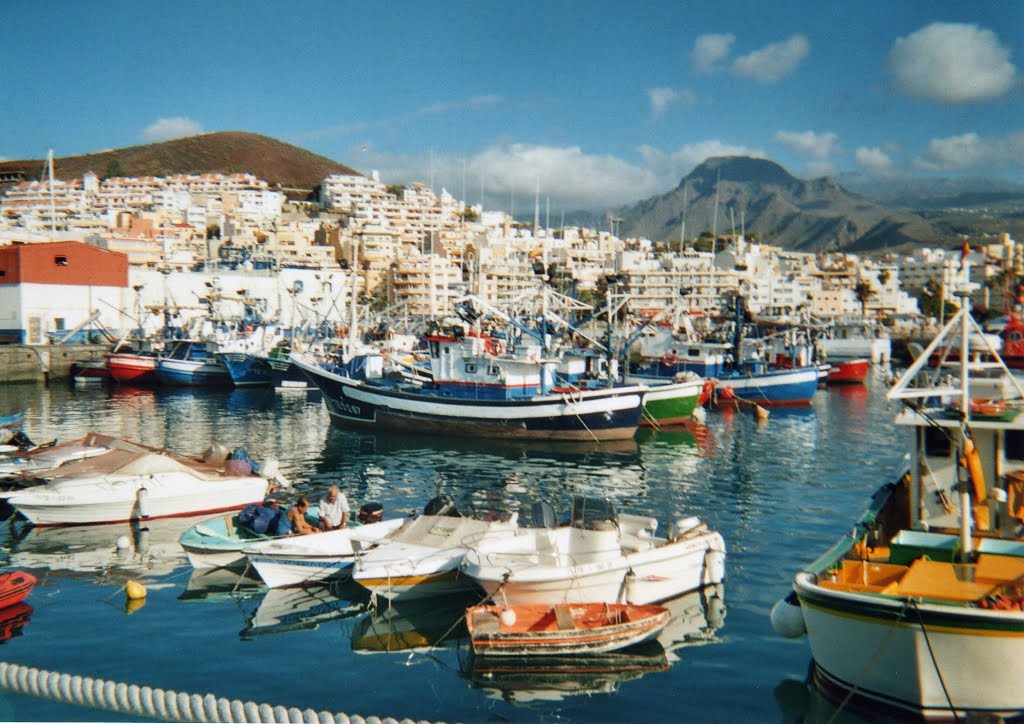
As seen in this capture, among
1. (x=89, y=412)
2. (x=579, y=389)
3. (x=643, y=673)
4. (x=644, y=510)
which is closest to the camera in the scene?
(x=643, y=673)

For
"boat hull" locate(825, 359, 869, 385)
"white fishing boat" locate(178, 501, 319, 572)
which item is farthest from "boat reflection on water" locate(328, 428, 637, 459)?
"boat hull" locate(825, 359, 869, 385)

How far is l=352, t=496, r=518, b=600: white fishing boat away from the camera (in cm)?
1324

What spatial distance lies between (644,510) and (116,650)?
40.2ft

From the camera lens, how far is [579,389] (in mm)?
30594

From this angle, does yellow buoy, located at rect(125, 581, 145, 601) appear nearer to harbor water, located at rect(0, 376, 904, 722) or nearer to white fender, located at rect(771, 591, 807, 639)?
harbor water, located at rect(0, 376, 904, 722)

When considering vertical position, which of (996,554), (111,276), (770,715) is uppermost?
(111,276)

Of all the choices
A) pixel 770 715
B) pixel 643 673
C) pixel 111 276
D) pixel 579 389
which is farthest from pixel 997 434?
pixel 111 276

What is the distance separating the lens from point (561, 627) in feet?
37.5

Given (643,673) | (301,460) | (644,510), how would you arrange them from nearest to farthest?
(643,673)
(644,510)
(301,460)

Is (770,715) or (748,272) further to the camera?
(748,272)

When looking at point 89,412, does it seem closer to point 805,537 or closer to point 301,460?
point 301,460

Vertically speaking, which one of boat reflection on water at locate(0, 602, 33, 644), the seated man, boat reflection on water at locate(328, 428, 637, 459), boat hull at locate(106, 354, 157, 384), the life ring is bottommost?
boat reflection on water at locate(0, 602, 33, 644)

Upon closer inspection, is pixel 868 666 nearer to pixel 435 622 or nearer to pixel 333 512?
pixel 435 622

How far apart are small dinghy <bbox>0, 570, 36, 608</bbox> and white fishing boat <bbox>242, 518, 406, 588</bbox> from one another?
3.23 metres
